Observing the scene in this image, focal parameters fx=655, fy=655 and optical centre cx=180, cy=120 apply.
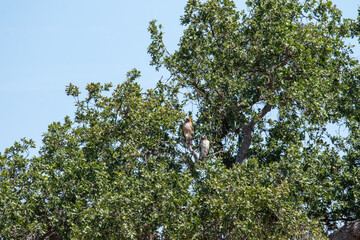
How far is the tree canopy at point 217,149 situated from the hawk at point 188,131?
275 mm

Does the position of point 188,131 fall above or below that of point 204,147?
above

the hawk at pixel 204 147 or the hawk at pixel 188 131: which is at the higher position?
the hawk at pixel 188 131

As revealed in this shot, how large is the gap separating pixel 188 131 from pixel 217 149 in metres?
1.66

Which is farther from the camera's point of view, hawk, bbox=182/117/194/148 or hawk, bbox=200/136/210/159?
hawk, bbox=182/117/194/148

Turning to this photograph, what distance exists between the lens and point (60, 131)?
2070 cm

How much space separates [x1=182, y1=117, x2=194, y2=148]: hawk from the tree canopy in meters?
0.27

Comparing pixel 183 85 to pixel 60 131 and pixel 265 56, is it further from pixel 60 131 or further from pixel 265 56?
pixel 60 131

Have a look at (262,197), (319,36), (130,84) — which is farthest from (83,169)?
(319,36)

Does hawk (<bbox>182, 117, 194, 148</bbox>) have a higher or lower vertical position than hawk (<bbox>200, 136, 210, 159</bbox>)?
higher

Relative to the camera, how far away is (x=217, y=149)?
21.1 metres

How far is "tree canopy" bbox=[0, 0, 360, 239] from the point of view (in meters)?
17.0

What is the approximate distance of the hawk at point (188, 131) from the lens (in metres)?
19.8

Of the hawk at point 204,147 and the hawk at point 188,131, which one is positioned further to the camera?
the hawk at point 188,131

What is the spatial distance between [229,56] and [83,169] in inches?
243
